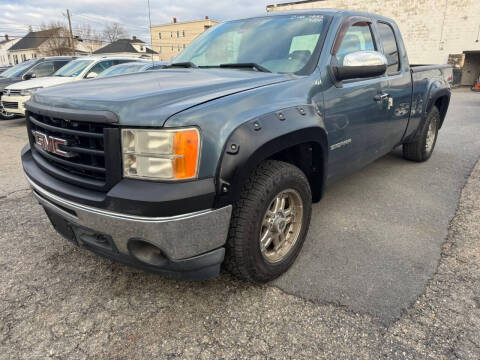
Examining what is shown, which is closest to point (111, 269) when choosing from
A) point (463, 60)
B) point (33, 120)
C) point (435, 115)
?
point (33, 120)

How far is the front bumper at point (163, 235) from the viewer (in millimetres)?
1674

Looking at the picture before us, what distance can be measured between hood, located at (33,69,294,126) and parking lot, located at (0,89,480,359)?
3.93 ft

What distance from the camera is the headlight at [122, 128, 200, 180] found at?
1644 millimetres

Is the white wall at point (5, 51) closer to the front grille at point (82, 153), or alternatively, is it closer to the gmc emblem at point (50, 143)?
the gmc emblem at point (50, 143)

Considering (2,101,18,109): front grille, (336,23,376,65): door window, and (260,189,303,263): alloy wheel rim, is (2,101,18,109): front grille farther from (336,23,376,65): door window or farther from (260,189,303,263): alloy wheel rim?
(260,189,303,263): alloy wheel rim

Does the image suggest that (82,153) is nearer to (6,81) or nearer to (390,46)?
(390,46)

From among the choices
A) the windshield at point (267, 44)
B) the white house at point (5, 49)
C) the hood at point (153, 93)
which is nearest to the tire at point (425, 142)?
the windshield at point (267, 44)

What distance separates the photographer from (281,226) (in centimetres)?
235

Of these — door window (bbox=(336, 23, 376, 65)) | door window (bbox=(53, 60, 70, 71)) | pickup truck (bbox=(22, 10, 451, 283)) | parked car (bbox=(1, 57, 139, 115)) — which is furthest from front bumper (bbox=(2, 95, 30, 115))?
door window (bbox=(336, 23, 376, 65))

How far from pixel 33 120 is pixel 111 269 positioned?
46.1 inches

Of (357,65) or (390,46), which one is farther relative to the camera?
(390,46)

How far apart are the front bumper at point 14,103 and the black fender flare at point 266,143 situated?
28.5 ft

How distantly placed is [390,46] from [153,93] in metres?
2.94

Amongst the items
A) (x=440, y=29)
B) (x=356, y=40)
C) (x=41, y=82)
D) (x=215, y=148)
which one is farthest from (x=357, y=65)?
(x=440, y=29)
